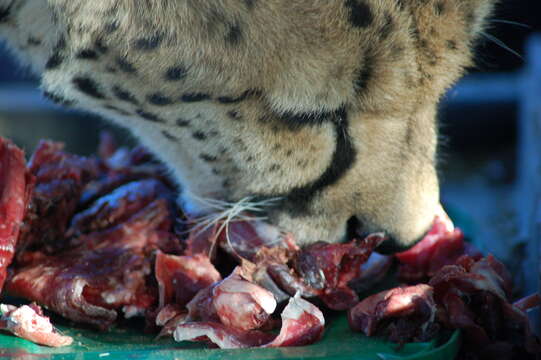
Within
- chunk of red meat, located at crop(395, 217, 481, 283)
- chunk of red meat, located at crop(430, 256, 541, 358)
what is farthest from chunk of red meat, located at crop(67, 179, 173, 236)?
chunk of red meat, located at crop(430, 256, 541, 358)

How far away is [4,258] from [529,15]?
13.2 ft

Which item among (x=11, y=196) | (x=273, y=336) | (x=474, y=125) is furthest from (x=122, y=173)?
(x=474, y=125)

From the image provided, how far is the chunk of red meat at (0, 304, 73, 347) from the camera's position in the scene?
5.75ft

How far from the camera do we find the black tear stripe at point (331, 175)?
6.42 feet

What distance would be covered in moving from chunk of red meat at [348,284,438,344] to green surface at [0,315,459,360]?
0.03 m

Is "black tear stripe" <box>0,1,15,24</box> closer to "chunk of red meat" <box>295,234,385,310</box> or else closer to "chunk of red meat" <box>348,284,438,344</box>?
"chunk of red meat" <box>295,234,385,310</box>

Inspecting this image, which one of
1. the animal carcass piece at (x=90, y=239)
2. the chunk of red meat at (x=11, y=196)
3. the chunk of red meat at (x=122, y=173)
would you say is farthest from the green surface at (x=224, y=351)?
the chunk of red meat at (x=122, y=173)

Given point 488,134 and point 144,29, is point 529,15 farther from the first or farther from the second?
point 144,29

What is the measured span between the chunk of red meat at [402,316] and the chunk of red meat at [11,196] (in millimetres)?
783

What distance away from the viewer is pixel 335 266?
78.7 inches

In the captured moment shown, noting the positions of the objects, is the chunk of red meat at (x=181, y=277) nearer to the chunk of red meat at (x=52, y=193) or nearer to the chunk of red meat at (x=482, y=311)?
the chunk of red meat at (x=52, y=193)

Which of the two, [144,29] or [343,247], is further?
[343,247]

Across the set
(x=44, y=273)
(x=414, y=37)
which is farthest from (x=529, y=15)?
(x=44, y=273)

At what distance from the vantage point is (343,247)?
2.01m
